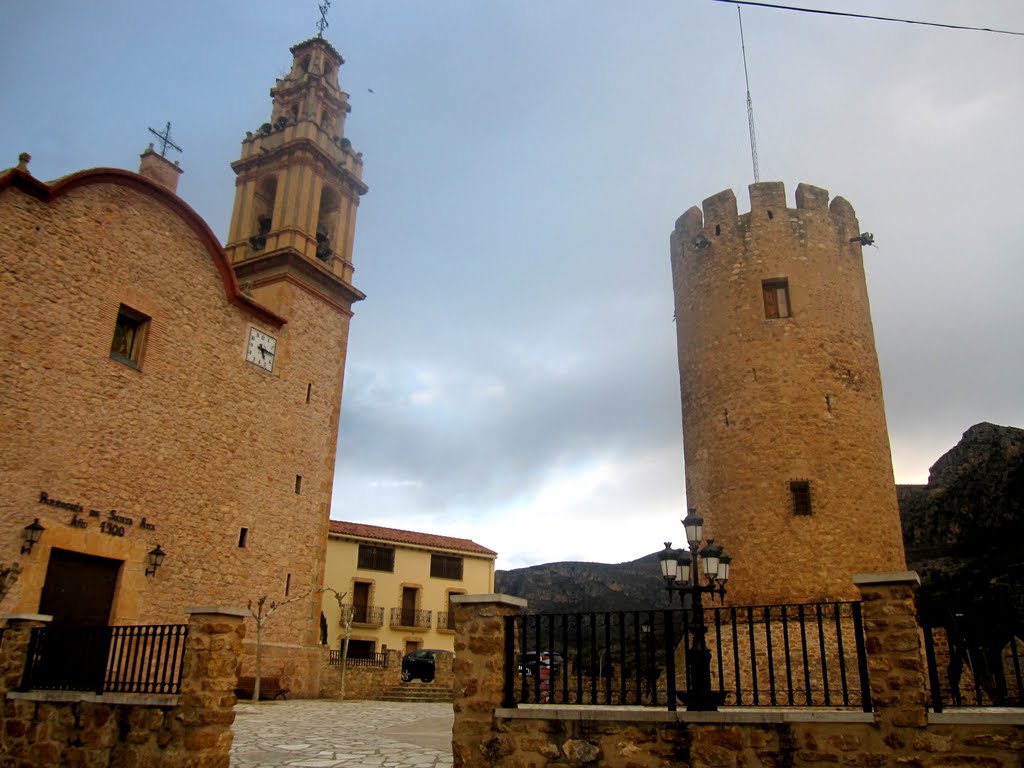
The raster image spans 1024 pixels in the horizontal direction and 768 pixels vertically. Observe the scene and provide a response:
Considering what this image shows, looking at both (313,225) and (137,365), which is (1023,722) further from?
(313,225)

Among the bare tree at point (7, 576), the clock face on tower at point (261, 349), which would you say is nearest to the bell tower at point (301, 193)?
the clock face on tower at point (261, 349)

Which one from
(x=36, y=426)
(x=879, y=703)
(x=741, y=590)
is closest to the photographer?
(x=879, y=703)

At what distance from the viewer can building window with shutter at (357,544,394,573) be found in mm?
29875

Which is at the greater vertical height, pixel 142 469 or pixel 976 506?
pixel 976 506

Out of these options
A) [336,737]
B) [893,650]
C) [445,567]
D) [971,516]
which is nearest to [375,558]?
[445,567]

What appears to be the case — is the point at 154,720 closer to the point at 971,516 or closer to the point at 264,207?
the point at 264,207

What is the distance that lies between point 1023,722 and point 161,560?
1267 centimetres

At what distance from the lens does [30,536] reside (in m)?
11.1

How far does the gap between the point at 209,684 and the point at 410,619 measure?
25.0 metres

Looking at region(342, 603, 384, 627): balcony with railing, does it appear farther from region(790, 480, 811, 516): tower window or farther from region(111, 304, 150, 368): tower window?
region(790, 480, 811, 516): tower window

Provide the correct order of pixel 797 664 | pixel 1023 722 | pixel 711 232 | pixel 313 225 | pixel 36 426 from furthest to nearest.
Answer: pixel 313 225
pixel 711 232
pixel 797 664
pixel 36 426
pixel 1023 722

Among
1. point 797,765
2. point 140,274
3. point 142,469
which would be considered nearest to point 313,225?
point 140,274

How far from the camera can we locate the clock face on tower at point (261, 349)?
1638cm

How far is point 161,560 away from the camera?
13.3 meters
